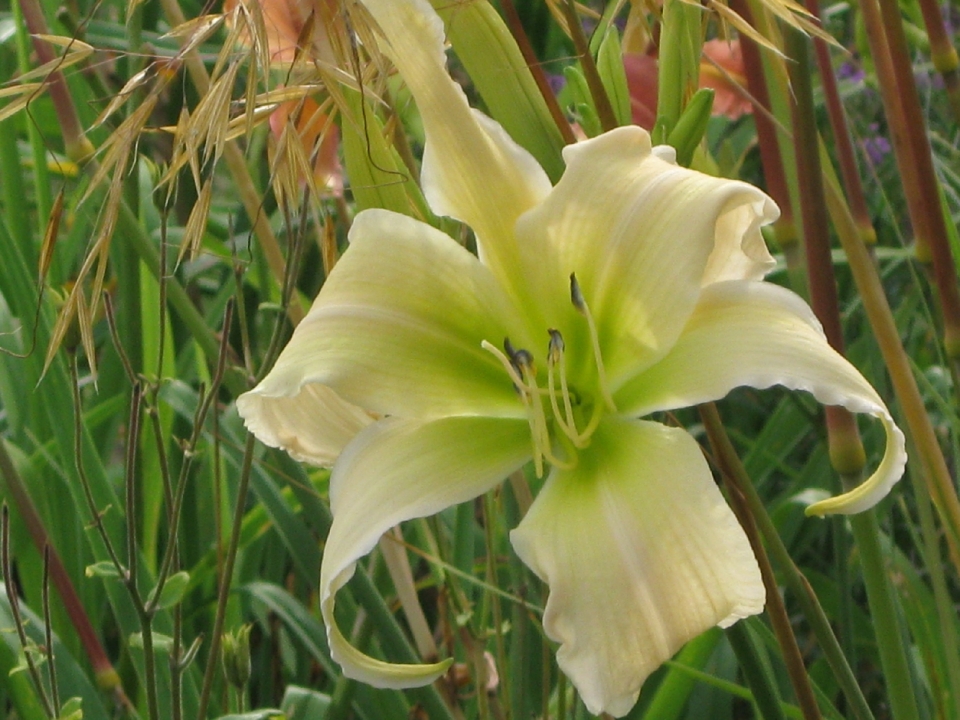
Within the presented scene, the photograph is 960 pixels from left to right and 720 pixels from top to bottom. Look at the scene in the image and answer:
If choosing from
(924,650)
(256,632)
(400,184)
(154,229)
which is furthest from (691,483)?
(256,632)

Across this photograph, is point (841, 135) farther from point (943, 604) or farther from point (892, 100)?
point (943, 604)

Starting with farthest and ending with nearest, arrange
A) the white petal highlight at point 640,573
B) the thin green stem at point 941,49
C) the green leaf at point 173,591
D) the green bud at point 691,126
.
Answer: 1. the thin green stem at point 941,49
2. the green leaf at point 173,591
3. the green bud at point 691,126
4. the white petal highlight at point 640,573

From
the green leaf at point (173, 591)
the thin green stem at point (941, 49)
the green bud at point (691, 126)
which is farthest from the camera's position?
the thin green stem at point (941, 49)

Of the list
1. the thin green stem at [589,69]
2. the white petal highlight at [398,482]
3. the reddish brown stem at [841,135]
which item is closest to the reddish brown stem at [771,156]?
the reddish brown stem at [841,135]

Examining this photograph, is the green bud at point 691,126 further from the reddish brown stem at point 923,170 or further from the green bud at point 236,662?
the green bud at point 236,662

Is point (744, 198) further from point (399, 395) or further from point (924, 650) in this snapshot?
point (924, 650)

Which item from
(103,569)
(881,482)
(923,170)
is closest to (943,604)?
(923,170)

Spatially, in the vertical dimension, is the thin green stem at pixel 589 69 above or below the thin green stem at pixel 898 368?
above

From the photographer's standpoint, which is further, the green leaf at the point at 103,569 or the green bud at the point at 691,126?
the green leaf at the point at 103,569

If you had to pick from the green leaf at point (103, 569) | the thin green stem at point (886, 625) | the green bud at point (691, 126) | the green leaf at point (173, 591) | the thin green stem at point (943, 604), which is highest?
the green bud at point (691, 126)
